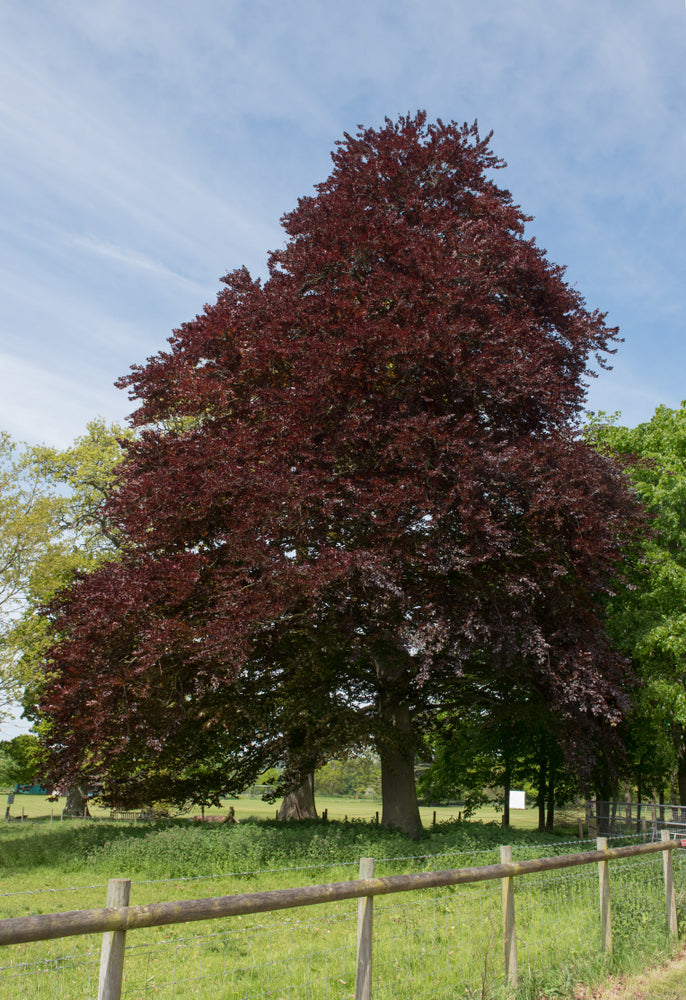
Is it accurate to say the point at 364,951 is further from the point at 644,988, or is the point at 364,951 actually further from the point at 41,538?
the point at 41,538

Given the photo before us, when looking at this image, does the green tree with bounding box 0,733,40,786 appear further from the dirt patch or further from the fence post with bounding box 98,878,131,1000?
the fence post with bounding box 98,878,131,1000

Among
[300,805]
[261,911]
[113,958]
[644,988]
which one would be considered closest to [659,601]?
[300,805]

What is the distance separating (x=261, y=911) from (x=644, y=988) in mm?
4395

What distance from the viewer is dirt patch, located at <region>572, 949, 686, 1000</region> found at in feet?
21.4

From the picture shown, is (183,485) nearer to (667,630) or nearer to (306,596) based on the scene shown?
(306,596)

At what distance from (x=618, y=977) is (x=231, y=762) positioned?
1192cm

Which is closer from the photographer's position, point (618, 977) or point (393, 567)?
point (618, 977)

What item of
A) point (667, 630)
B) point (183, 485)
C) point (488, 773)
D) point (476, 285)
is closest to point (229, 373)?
point (183, 485)

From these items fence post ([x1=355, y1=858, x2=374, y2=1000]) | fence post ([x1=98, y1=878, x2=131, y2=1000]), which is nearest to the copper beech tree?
fence post ([x1=355, y1=858, x2=374, y2=1000])

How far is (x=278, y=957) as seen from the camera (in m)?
7.61

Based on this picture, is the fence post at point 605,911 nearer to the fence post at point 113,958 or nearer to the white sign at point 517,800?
the fence post at point 113,958

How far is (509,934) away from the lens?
641cm

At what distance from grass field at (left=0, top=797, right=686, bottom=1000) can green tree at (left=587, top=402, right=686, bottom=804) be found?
7278 mm

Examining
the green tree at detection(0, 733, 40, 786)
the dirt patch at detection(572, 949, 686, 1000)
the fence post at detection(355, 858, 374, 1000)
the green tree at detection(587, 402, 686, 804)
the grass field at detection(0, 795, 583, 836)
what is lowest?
the grass field at detection(0, 795, 583, 836)
